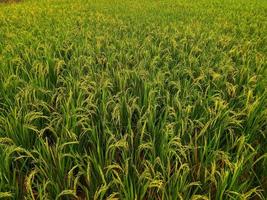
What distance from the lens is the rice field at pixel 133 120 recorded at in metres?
2.17

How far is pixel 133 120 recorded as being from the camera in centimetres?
310

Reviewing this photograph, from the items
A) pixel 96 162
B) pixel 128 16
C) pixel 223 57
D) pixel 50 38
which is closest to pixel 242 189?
pixel 96 162

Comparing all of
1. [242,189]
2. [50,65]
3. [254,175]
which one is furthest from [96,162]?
[50,65]

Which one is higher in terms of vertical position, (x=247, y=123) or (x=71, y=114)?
(x=71, y=114)

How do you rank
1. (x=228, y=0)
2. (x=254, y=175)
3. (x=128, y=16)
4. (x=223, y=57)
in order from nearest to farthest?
1. (x=254, y=175)
2. (x=223, y=57)
3. (x=128, y=16)
4. (x=228, y=0)

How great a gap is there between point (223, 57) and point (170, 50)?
79cm

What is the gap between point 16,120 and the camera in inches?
103

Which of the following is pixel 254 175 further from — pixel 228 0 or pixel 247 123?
A: pixel 228 0

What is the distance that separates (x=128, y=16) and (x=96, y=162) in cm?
664

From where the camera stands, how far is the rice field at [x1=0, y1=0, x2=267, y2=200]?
2.17 meters

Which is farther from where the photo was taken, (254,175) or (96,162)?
(254,175)

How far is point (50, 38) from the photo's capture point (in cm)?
535

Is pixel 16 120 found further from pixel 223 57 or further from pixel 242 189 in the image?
pixel 223 57

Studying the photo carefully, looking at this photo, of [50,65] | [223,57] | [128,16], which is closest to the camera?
[50,65]
